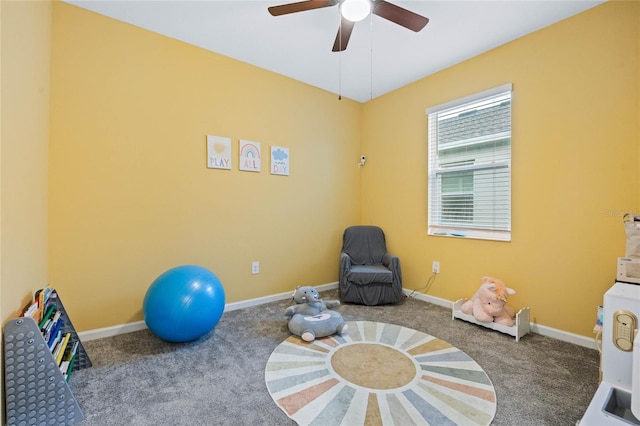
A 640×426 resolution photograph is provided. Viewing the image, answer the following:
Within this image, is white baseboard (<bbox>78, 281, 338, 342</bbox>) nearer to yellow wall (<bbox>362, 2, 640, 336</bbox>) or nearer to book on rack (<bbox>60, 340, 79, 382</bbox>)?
book on rack (<bbox>60, 340, 79, 382</bbox>)

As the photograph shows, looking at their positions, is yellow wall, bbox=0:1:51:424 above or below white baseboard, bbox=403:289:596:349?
above

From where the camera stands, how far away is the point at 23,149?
1636 mm

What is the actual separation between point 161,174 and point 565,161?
341 cm

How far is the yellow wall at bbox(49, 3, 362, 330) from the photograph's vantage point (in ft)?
7.35

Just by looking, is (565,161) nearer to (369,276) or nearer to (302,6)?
(369,276)

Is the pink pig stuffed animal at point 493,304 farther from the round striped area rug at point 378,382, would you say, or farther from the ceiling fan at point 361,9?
the ceiling fan at point 361,9

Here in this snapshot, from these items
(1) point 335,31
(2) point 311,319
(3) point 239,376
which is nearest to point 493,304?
(2) point 311,319

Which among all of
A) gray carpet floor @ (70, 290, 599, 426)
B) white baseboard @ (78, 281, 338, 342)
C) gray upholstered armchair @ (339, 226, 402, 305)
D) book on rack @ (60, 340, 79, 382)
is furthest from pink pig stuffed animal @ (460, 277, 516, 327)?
book on rack @ (60, 340, 79, 382)

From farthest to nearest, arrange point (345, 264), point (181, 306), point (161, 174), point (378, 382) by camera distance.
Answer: point (345, 264)
point (161, 174)
point (181, 306)
point (378, 382)

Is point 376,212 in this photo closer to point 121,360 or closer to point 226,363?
point 226,363

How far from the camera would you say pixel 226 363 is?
78.5 inches

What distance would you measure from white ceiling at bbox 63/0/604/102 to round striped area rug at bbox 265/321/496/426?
8.46 feet

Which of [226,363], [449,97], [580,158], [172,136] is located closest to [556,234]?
[580,158]

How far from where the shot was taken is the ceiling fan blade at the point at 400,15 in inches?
73.5
